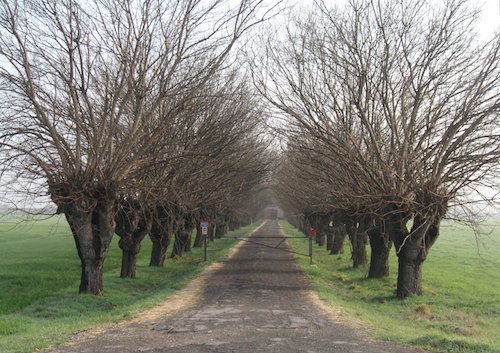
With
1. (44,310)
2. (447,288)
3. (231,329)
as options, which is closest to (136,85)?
(44,310)

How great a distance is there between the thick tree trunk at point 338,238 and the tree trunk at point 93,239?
20015 mm

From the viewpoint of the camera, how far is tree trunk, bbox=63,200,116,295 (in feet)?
46.1

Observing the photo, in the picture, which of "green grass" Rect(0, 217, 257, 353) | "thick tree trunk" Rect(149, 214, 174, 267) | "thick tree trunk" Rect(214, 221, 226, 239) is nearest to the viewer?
"green grass" Rect(0, 217, 257, 353)

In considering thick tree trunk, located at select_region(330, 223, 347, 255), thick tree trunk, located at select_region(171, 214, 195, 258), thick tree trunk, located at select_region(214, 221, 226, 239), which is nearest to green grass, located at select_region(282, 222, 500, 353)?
thick tree trunk, located at select_region(330, 223, 347, 255)

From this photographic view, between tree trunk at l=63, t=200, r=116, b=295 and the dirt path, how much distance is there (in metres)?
2.33

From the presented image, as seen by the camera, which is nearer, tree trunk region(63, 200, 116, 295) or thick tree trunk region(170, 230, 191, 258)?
tree trunk region(63, 200, 116, 295)

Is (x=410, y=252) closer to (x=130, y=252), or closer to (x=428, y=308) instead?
(x=428, y=308)

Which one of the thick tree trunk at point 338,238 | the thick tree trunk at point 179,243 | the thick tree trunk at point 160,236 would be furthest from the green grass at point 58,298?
the thick tree trunk at point 338,238

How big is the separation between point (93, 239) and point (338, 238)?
2188 cm

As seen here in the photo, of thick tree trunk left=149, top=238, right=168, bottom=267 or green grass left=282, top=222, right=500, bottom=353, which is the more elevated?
thick tree trunk left=149, top=238, right=168, bottom=267

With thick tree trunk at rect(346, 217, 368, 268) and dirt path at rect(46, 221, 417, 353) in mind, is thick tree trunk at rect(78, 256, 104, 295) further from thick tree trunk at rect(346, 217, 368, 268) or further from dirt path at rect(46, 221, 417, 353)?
thick tree trunk at rect(346, 217, 368, 268)

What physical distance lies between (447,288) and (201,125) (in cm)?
1085

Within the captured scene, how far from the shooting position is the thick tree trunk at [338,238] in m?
32.5

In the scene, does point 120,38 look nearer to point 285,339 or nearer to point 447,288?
point 285,339
